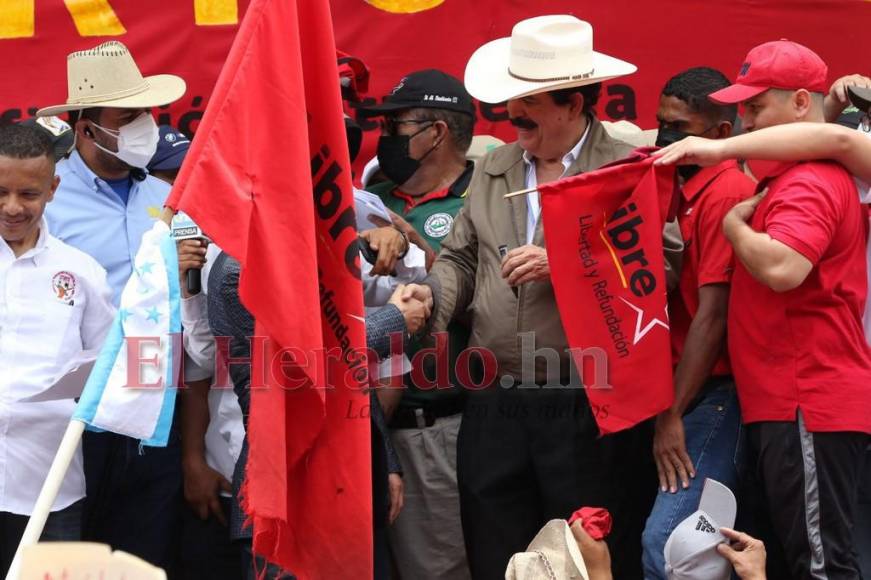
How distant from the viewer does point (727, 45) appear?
6164 mm

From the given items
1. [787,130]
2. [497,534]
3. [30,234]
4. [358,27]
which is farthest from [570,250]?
[358,27]

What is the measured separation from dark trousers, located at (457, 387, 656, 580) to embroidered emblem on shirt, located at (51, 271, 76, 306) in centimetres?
154

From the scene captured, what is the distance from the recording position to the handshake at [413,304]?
4.17 metres

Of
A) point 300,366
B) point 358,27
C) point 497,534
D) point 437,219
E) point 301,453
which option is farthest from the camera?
point 358,27

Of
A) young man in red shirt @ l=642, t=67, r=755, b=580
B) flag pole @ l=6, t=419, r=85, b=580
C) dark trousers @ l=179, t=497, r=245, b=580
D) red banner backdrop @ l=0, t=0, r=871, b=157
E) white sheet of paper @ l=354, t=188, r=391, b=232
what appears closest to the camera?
flag pole @ l=6, t=419, r=85, b=580

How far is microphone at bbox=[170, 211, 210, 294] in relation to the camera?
4320 mm

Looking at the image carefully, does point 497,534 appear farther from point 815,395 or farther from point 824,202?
point 824,202

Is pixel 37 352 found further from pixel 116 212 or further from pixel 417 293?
pixel 417 293

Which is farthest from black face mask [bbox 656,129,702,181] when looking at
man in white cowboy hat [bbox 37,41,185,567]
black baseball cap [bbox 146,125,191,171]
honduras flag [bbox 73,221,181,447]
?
black baseball cap [bbox 146,125,191,171]

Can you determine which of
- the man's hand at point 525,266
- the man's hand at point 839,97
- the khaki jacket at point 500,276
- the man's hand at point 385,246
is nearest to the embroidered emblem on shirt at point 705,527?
the khaki jacket at point 500,276

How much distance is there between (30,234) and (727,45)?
11.4 feet

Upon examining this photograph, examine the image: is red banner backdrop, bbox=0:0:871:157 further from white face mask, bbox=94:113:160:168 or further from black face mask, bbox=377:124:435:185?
white face mask, bbox=94:113:160:168

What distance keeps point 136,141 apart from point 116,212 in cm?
31

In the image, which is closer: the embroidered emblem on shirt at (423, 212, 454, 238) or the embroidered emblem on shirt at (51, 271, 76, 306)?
the embroidered emblem on shirt at (51, 271, 76, 306)
